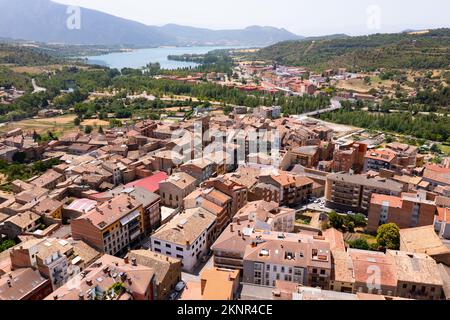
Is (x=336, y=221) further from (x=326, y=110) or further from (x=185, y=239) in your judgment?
(x=326, y=110)

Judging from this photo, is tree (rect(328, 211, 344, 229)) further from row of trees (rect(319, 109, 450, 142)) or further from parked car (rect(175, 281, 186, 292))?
row of trees (rect(319, 109, 450, 142))

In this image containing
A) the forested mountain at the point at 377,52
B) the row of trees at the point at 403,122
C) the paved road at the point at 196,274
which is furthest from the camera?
the forested mountain at the point at 377,52

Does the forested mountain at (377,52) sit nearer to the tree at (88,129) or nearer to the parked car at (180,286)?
the tree at (88,129)

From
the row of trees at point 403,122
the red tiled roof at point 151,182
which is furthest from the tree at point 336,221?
the row of trees at point 403,122

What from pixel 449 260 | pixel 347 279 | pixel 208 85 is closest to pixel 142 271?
pixel 347 279

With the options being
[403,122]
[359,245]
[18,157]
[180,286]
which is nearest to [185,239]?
[180,286]
